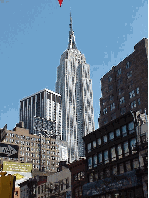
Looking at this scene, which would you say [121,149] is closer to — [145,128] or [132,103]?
[145,128]

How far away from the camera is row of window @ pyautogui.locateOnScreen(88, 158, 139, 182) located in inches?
1755

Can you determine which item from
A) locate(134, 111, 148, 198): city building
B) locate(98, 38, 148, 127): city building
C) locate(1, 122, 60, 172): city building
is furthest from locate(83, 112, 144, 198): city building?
Result: locate(1, 122, 60, 172): city building

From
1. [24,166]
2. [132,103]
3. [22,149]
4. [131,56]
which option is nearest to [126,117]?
[132,103]

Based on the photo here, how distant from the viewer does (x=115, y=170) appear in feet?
158

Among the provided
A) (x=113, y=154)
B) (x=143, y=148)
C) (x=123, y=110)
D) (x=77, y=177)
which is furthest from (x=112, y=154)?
(x=123, y=110)

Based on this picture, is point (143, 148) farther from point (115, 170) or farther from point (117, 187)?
point (117, 187)

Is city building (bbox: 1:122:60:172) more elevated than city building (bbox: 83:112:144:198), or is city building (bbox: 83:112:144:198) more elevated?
city building (bbox: 1:122:60:172)

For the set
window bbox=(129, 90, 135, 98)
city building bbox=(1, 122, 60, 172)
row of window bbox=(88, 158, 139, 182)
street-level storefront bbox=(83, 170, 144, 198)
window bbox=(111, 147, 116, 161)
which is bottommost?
street-level storefront bbox=(83, 170, 144, 198)

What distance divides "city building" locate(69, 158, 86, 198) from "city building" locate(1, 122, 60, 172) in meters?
86.8

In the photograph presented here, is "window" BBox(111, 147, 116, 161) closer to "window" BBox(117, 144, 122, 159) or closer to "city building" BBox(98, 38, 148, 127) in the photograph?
"window" BBox(117, 144, 122, 159)

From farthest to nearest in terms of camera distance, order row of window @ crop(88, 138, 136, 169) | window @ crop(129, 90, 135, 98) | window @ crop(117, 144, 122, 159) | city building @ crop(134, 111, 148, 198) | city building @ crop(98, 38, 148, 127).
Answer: window @ crop(129, 90, 135, 98)
city building @ crop(98, 38, 148, 127)
window @ crop(117, 144, 122, 159)
row of window @ crop(88, 138, 136, 169)
city building @ crop(134, 111, 148, 198)

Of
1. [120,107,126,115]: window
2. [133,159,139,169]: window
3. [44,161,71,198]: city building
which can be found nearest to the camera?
[133,159,139,169]: window

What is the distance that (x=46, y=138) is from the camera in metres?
153

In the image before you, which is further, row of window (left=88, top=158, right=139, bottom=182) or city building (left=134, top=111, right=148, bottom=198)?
row of window (left=88, top=158, right=139, bottom=182)
